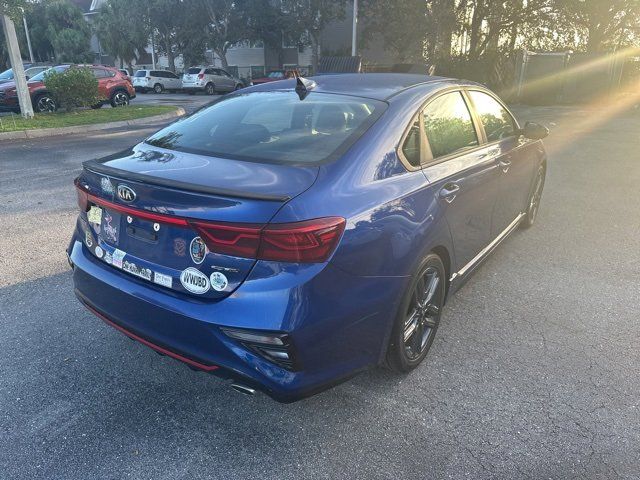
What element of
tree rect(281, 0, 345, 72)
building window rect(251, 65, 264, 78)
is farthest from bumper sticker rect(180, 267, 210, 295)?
building window rect(251, 65, 264, 78)

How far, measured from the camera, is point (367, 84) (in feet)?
10.7

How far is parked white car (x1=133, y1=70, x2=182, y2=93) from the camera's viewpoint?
1251 inches

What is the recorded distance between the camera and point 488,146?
11.9ft

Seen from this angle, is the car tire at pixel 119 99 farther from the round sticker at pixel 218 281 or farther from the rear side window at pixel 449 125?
the round sticker at pixel 218 281

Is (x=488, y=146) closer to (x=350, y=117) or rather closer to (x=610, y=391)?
(x=350, y=117)

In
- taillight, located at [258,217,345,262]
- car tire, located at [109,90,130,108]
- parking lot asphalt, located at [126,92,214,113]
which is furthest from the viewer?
parking lot asphalt, located at [126,92,214,113]

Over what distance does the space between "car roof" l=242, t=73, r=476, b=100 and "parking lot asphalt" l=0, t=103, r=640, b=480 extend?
1.64 m

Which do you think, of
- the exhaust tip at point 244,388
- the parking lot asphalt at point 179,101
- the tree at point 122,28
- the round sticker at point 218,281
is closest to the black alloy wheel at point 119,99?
the parking lot asphalt at point 179,101

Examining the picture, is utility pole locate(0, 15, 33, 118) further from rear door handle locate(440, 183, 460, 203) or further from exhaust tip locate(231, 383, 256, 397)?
exhaust tip locate(231, 383, 256, 397)

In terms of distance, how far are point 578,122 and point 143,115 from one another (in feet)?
42.8

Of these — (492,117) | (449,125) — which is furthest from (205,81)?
(449,125)

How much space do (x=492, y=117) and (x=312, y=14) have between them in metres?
30.7

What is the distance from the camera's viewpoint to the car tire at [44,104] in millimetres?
15438

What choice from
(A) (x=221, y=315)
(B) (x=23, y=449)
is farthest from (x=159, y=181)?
(B) (x=23, y=449)
